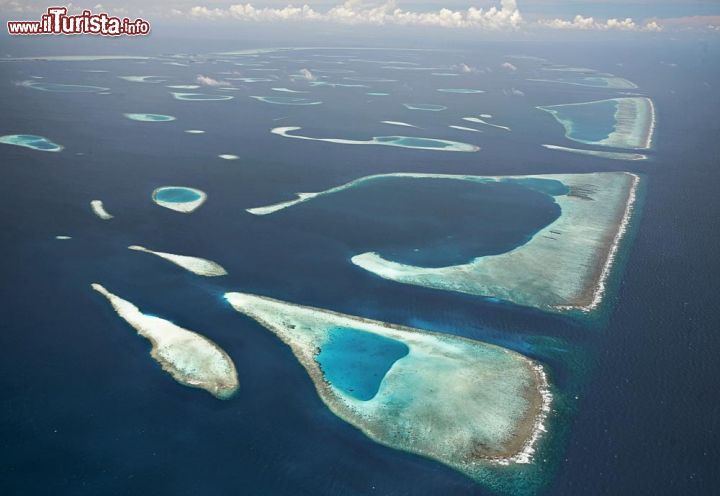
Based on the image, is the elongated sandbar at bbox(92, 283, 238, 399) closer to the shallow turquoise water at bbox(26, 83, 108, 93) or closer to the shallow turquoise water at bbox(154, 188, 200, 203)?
the shallow turquoise water at bbox(154, 188, 200, 203)

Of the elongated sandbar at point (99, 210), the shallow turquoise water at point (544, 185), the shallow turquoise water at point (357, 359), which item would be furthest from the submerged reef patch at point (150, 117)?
the shallow turquoise water at point (357, 359)

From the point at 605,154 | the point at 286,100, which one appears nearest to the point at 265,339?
the point at 605,154

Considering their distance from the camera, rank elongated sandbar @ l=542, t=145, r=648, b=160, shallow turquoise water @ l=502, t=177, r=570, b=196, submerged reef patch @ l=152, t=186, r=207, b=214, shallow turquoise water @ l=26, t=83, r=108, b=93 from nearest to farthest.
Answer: submerged reef patch @ l=152, t=186, r=207, b=214 → shallow turquoise water @ l=502, t=177, r=570, b=196 → elongated sandbar @ l=542, t=145, r=648, b=160 → shallow turquoise water @ l=26, t=83, r=108, b=93

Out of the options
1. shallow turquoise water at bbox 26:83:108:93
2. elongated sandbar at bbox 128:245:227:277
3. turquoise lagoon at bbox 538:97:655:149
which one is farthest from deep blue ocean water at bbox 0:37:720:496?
shallow turquoise water at bbox 26:83:108:93

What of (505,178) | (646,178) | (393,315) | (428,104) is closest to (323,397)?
(393,315)

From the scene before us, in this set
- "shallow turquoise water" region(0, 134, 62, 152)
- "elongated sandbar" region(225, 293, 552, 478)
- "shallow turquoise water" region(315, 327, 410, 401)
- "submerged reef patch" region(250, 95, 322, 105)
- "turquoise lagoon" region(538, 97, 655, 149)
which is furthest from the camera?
"submerged reef patch" region(250, 95, 322, 105)

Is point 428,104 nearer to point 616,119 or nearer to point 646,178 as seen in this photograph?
point 616,119

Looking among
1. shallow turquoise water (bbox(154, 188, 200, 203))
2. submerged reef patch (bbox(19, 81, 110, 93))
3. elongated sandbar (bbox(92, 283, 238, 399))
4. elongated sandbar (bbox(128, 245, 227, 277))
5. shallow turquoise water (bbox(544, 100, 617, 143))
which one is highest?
shallow turquoise water (bbox(544, 100, 617, 143))
